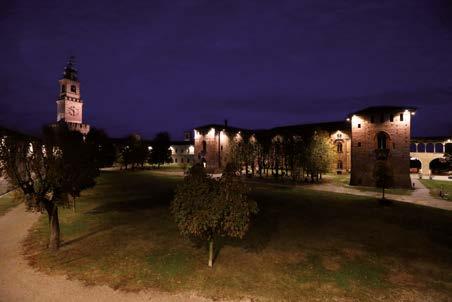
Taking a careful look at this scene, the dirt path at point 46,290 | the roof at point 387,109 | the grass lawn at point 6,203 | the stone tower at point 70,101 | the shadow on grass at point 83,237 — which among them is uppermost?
the stone tower at point 70,101

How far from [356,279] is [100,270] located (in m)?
12.4

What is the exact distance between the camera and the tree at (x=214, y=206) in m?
12.7

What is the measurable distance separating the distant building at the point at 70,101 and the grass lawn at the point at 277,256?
260ft

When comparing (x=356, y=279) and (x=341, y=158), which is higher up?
(x=341, y=158)

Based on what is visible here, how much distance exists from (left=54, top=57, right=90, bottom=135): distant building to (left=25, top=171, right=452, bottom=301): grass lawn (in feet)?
260

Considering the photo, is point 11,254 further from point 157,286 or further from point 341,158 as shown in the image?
point 341,158

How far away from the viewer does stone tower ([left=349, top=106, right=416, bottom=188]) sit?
4369cm

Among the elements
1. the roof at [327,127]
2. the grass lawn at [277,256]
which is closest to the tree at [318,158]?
the roof at [327,127]

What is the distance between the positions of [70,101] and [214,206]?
99040mm

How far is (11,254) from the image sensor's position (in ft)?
51.1

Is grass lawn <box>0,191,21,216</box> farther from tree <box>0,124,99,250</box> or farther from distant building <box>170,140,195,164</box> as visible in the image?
distant building <box>170,140,195,164</box>

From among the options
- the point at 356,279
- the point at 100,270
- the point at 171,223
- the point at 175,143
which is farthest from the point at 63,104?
the point at 356,279

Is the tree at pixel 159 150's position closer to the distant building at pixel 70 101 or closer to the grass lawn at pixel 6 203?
the distant building at pixel 70 101

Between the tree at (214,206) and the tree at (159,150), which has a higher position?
the tree at (159,150)
